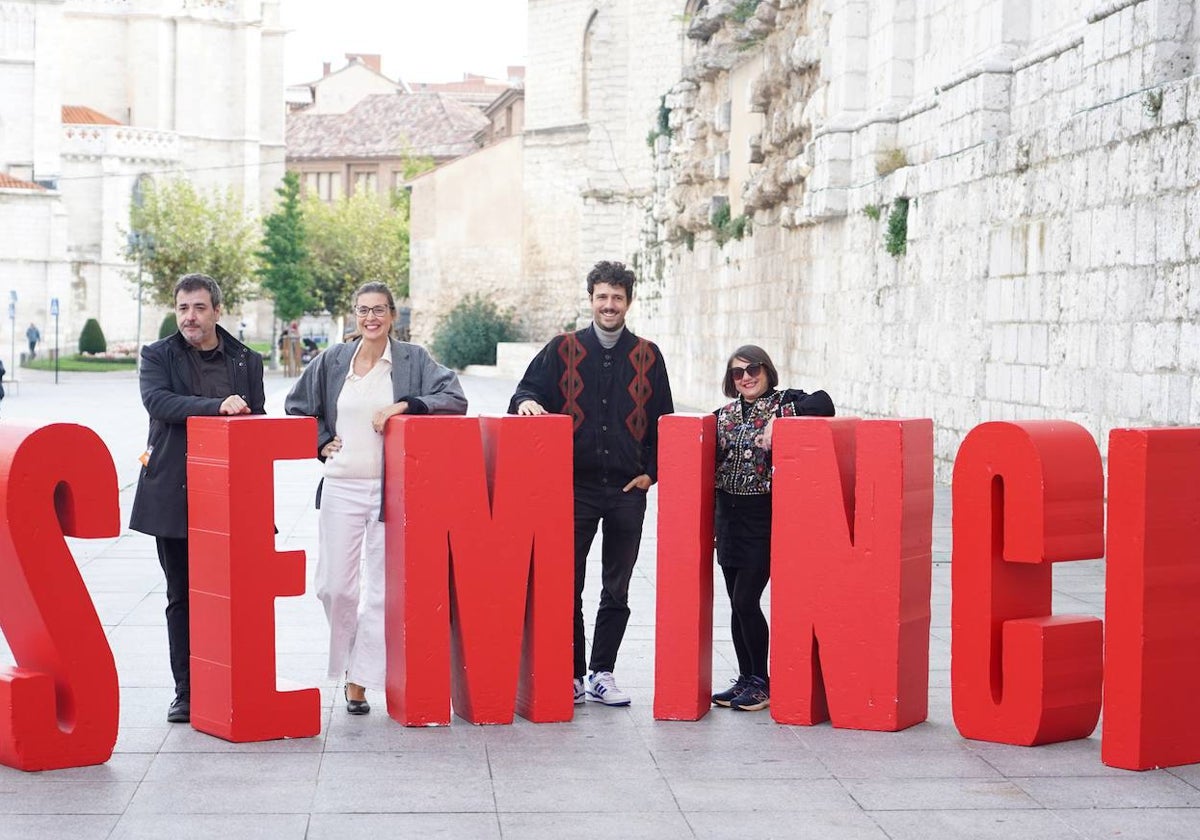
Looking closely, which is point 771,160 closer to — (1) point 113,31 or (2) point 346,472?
(2) point 346,472

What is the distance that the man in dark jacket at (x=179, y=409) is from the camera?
21.4 ft

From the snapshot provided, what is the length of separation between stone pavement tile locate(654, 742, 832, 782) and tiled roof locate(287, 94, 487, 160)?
92.9 m

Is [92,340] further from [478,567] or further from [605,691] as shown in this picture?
[478,567]

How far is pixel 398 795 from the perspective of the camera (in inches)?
216

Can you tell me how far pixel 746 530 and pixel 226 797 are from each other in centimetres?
255

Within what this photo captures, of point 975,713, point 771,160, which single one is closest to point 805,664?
point 975,713

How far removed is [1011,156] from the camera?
13.5 meters

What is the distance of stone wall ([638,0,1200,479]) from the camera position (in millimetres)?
11047

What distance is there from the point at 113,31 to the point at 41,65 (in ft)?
58.3

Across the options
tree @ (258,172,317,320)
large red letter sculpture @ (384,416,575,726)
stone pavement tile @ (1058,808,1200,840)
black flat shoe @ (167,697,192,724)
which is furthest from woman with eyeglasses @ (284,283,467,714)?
tree @ (258,172,317,320)

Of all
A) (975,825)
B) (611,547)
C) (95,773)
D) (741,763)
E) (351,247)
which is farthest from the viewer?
(351,247)

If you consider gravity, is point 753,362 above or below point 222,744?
above

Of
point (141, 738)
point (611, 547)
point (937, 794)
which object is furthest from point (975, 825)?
point (141, 738)

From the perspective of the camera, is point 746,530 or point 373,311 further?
point 746,530
